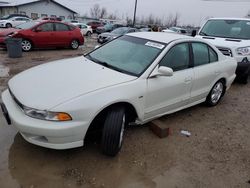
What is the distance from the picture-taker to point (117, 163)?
3.07m

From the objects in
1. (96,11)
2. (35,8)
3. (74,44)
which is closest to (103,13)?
(96,11)

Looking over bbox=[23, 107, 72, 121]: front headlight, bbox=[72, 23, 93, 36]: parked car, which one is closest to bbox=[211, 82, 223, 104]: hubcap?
bbox=[23, 107, 72, 121]: front headlight

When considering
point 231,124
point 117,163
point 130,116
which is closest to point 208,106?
point 231,124

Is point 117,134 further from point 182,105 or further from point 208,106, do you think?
point 208,106

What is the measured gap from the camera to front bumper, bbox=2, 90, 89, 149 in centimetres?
261

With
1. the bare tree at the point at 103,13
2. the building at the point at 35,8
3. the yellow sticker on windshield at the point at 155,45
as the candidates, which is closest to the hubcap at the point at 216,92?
the yellow sticker on windshield at the point at 155,45

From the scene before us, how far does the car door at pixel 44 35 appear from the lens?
11.0 meters

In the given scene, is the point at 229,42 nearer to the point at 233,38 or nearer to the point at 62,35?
the point at 233,38

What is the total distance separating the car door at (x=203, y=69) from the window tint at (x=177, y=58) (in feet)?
0.75

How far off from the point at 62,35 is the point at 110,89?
10.1 meters

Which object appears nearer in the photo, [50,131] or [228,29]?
[50,131]

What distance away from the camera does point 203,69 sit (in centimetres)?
430

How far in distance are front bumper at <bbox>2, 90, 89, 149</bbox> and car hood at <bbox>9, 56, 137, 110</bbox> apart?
177mm

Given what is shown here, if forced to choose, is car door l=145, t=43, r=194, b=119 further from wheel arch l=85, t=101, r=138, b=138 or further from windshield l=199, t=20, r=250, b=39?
windshield l=199, t=20, r=250, b=39
